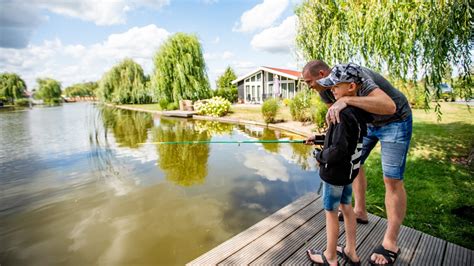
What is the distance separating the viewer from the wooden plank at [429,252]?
1.83 m

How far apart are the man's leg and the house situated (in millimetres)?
20270

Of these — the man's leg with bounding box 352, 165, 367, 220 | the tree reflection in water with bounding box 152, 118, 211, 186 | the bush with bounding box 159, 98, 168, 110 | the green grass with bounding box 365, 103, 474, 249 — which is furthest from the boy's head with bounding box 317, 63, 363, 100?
the bush with bounding box 159, 98, 168, 110

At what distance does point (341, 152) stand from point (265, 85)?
23290mm

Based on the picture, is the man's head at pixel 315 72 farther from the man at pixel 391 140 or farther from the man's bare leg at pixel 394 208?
the man's bare leg at pixel 394 208

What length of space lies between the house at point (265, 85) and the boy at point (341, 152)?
Answer: 20.8 m

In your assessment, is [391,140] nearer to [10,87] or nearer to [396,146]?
[396,146]

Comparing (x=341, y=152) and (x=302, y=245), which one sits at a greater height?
(x=341, y=152)

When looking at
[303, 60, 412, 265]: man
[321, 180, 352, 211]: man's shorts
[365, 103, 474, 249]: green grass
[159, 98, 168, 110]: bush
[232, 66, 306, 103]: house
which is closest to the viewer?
[321, 180, 352, 211]: man's shorts

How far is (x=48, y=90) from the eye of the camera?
52.5 meters

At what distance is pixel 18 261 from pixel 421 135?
8558 millimetres

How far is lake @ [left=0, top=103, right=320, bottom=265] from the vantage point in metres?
2.65

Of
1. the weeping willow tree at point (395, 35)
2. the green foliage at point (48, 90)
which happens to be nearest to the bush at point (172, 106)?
the weeping willow tree at point (395, 35)

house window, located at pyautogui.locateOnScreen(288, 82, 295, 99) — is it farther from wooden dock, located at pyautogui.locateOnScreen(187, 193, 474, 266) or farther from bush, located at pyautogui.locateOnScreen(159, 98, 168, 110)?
wooden dock, located at pyautogui.locateOnScreen(187, 193, 474, 266)

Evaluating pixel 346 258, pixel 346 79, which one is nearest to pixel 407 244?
pixel 346 258
